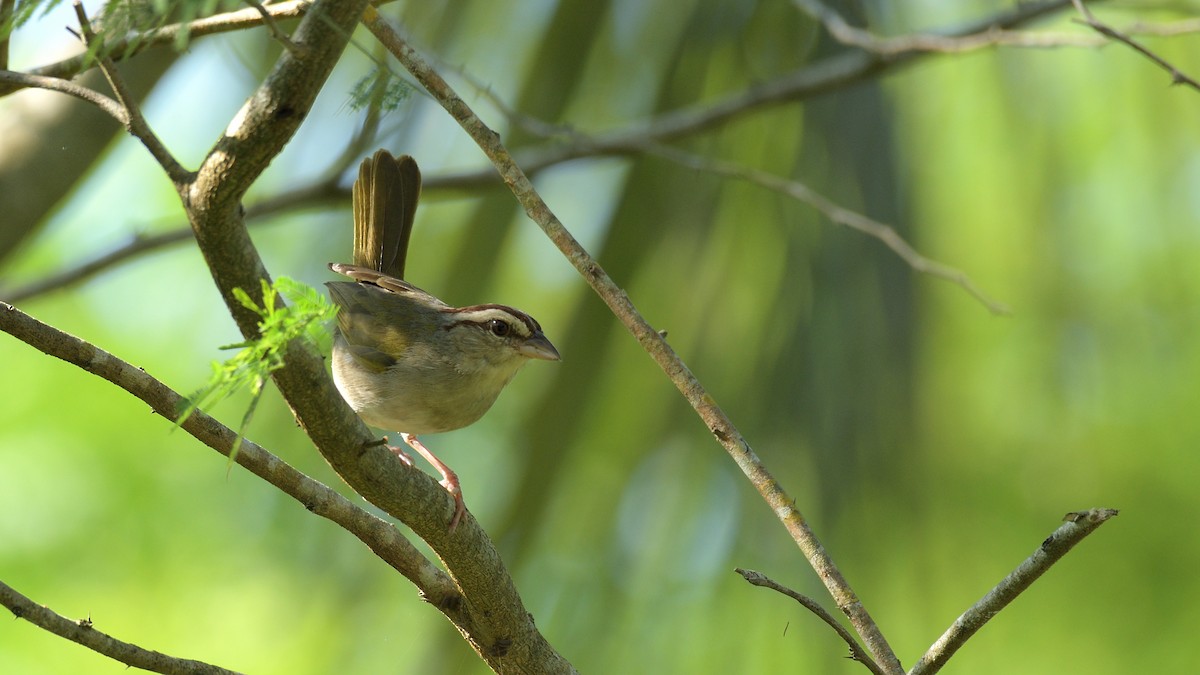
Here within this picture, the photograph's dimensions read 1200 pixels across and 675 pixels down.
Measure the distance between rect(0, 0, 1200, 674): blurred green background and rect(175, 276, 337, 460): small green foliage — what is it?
3.70 metres

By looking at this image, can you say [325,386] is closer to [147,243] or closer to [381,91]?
Answer: [381,91]

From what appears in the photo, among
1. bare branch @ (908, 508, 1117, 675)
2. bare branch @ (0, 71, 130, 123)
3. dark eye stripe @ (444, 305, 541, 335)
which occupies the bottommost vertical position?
bare branch @ (908, 508, 1117, 675)

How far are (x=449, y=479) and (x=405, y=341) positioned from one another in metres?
0.62

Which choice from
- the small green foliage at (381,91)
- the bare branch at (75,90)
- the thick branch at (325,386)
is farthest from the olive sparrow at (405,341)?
the bare branch at (75,90)

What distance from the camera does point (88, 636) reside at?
2311 mm

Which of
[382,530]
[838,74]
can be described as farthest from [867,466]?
[382,530]

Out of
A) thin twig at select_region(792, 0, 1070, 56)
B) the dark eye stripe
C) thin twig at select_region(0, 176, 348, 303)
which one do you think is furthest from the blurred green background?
the dark eye stripe

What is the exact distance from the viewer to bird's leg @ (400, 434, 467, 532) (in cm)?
294

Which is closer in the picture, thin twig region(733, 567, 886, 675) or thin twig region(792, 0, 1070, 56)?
thin twig region(733, 567, 886, 675)

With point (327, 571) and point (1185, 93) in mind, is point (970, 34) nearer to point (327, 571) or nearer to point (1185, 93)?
point (1185, 93)

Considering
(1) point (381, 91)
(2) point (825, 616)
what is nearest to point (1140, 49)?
(2) point (825, 616)

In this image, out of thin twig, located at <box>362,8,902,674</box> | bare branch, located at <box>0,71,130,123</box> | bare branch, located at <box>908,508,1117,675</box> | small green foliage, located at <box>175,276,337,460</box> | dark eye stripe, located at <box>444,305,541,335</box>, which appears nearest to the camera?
small green foliage, located at <box>175,276,337,460</box>

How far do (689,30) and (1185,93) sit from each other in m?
3.20

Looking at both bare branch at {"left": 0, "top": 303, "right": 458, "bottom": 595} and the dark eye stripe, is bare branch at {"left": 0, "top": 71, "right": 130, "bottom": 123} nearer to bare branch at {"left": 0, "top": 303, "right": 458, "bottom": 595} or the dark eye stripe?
bare branch at {"left": 0, "top": 303, "right": 458, "bottom": 595}
